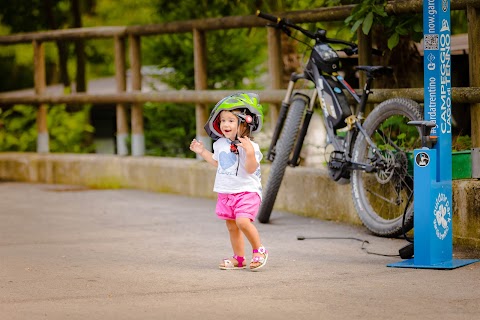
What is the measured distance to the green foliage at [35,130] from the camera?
14852 mm

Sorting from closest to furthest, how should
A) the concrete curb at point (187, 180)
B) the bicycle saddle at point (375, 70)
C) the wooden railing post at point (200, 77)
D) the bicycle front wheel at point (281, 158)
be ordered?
the concrete curb at point (187, 180) → the bicycle saddle at point (375, 70) → the bicycle front wheel at point (281, 158) → the wooden railing post at point (200, 77)

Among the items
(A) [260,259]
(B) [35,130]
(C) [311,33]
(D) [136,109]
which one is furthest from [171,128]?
(A) [260,259]

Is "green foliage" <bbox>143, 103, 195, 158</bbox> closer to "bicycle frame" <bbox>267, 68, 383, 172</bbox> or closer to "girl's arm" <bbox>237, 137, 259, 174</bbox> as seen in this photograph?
"bicycle frame" <bbox>267, 68, 383, 172</bbox>

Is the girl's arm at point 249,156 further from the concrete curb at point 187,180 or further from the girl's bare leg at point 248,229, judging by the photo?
the concrete curb at point 187,180

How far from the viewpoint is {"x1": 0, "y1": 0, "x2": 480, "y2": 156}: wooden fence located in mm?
8219

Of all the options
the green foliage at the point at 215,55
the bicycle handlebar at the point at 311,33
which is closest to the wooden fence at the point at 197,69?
the bicycle handlebar at the point at 311,33

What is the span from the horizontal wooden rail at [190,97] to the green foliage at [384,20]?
426 millimetres

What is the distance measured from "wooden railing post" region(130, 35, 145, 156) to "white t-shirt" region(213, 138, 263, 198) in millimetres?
5352

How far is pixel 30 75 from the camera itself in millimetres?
40406

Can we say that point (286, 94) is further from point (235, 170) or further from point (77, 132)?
point (77, 132)

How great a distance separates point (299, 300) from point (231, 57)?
823 cm

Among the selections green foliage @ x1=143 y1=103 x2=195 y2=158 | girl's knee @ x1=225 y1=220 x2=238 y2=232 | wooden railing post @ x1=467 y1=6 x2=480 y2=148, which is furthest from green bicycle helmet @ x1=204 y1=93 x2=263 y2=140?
green foliage @ x1=143 y1=103 x2=195 y2=158

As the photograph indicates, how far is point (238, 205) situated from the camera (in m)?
7.21

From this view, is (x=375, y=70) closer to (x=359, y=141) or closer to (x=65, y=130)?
(x=359, y=141)
